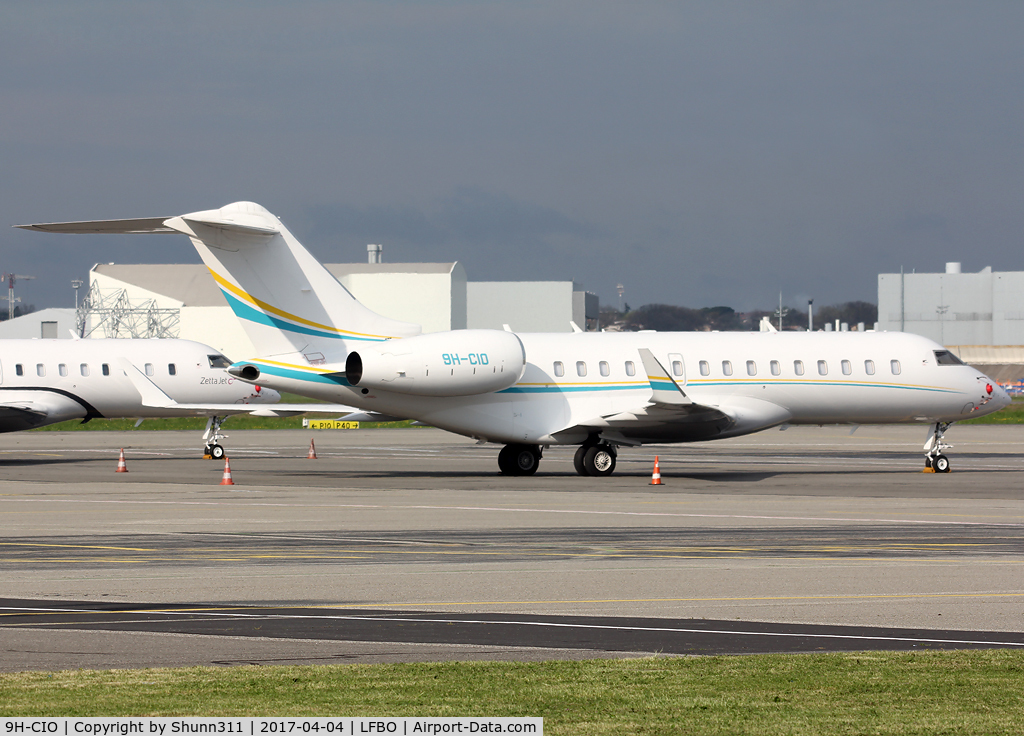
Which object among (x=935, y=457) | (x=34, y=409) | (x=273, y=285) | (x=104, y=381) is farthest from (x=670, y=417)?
(x=34, y=409)

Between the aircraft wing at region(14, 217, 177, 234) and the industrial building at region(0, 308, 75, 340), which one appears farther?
the industrial building at region(0, 308, 75, 340)

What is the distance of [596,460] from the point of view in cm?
2944

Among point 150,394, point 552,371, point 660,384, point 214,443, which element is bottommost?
point 214,443

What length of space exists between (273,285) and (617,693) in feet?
67.5

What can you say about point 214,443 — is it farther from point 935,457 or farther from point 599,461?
point 935,457

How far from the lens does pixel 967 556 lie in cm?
1533

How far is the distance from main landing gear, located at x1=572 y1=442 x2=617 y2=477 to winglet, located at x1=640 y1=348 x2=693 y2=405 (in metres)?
1.81

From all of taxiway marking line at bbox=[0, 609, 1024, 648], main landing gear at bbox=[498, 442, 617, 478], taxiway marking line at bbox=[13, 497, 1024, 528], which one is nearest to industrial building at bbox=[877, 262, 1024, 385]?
main landing gear at bbox=[498, 442, 617, 478]

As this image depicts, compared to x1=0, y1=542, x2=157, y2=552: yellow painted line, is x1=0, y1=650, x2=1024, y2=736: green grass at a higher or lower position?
higher

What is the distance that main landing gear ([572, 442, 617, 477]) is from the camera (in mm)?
29453

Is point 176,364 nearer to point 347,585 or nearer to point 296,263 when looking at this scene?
point 296,263

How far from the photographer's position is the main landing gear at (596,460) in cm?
2945

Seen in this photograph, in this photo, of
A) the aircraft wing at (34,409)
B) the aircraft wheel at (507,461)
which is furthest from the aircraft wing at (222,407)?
the aircraft wing at (34,409)

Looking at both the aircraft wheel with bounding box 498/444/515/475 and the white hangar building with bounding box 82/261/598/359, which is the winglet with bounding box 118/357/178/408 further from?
the white hangar building with bounding box 82/261/598/359
